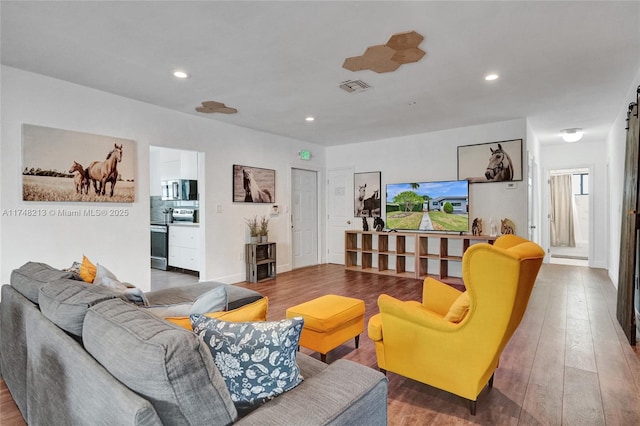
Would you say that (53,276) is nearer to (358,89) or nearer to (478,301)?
(478,301)

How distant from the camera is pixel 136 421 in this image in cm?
82

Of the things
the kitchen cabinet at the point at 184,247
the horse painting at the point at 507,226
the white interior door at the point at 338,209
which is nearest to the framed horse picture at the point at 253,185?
the kitchen cabinet at the point at 184,247

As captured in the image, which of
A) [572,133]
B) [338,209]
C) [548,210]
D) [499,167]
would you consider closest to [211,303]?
[499,167]

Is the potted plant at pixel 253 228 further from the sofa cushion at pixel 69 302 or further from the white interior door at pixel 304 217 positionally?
the sofa cushion at pixel 69 302

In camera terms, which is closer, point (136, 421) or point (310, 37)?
point (136, 421)

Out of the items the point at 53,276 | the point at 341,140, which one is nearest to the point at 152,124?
the point at 53,276

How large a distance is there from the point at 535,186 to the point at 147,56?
6.79 metres

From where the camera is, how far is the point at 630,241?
120 inches

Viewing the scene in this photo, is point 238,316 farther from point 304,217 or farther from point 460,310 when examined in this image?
point 304,217

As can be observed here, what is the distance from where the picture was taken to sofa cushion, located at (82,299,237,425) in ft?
2.89

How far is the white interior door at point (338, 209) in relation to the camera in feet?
23.1

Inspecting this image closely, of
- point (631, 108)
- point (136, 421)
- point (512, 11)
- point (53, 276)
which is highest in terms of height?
point (512, 11)

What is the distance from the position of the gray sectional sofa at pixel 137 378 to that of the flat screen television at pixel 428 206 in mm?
4719

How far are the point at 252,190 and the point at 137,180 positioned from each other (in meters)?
1.89
